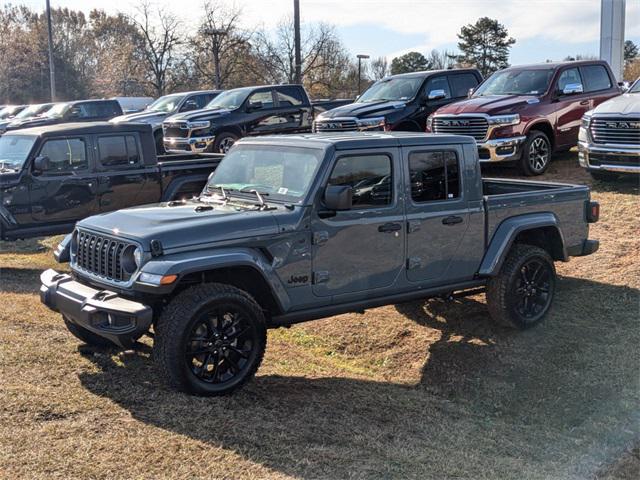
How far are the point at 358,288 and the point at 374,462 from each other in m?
1.75

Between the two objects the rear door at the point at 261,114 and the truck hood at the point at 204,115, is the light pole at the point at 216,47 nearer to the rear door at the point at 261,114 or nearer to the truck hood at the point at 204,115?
the rear door at the point at 261,114

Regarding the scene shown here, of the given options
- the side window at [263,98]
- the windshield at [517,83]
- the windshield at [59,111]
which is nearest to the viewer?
the windshield at [517,83]

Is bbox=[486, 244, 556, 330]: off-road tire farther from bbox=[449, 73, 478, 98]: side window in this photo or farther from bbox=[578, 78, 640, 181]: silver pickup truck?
bbox=[449, 73, 478, 98]: side window

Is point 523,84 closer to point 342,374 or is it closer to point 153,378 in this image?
point 342,374

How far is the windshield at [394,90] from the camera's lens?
14171 mm

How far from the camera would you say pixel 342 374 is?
6.04 meters

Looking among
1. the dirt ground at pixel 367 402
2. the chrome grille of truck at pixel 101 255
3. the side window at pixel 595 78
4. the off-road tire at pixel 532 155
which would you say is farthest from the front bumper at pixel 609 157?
the chrome grille of truck at pixel 101 255

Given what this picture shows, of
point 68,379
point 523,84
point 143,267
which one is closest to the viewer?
point 143,267

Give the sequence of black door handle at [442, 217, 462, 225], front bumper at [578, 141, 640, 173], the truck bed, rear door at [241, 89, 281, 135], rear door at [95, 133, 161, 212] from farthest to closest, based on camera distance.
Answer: rear door at [241, 89, 281, 135] → front bumper at [578, 141, 640, 173] → rear door at [95, 133, 161, 212] → the truck bed → black door handle at [442, 217, 462, 225]

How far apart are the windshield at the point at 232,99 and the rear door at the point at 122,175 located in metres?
6.60

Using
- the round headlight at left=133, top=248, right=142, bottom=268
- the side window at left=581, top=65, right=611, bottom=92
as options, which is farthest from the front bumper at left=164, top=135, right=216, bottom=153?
the round headlight at left=133, top=248, right=142, bottom=268

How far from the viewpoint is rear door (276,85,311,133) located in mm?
16531

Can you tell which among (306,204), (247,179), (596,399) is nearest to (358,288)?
(306,204)

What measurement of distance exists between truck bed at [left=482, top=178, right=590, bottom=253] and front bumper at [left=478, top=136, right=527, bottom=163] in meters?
4.56
